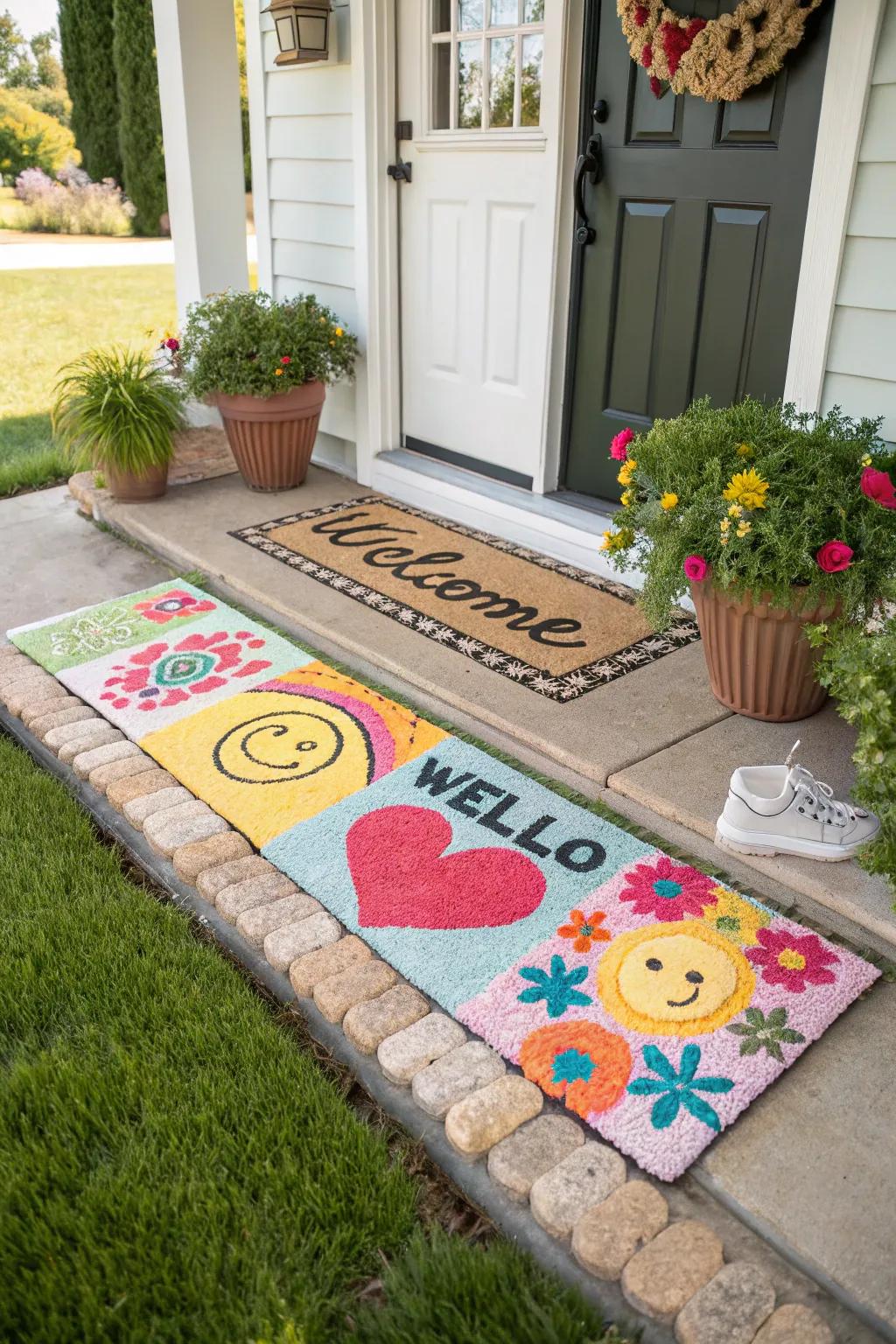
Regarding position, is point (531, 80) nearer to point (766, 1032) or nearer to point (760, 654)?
point (760, 654)

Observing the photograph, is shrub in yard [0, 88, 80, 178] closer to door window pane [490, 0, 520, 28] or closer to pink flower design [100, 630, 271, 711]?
door window pane [490, 0, 520, 28]

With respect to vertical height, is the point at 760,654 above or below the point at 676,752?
above

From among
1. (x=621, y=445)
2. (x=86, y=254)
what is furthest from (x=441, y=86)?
(x=86, y=254)

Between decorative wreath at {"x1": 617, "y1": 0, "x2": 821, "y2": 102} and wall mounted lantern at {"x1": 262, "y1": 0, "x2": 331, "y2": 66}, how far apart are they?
1.31 meters

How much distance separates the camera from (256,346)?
375cm

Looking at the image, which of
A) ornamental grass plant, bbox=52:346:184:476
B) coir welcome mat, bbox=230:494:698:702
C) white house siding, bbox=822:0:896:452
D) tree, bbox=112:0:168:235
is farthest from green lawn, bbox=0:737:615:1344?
tree, bbox=112:0:168:235

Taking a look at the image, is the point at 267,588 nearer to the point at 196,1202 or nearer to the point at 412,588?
the point at 412,588

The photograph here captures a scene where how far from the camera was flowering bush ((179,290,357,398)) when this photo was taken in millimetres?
3727

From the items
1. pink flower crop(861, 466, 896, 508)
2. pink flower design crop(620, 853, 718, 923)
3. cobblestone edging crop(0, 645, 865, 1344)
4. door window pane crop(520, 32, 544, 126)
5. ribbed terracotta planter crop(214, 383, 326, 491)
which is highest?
door window pane crop(520, 32, 544, 126)

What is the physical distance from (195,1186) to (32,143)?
16.6 meters

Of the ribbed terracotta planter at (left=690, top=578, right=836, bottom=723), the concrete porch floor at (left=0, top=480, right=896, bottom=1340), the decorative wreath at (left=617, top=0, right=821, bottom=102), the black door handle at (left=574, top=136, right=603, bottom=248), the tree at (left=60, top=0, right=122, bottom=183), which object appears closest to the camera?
the concrete porch floor at (left=0, top=480, right=896, bottom=1340)

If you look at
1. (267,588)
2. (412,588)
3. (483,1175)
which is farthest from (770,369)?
(483,1175)

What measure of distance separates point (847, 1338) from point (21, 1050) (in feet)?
4.12

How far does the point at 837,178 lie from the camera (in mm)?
2443
